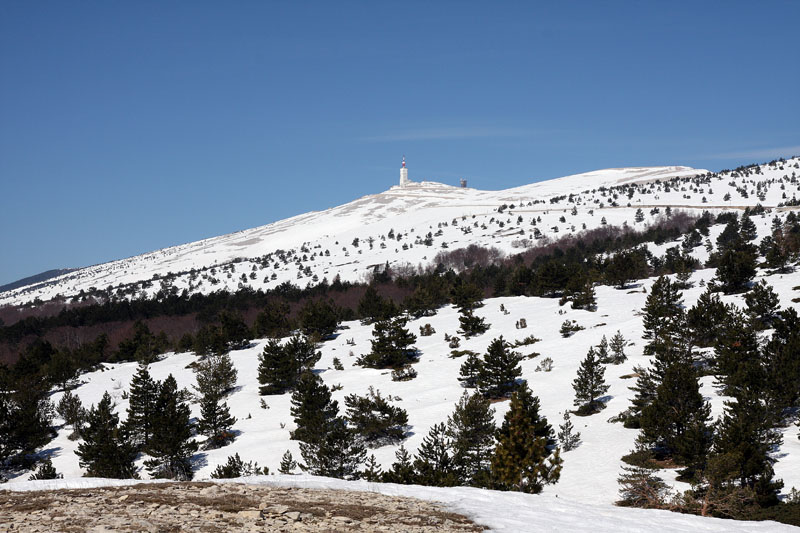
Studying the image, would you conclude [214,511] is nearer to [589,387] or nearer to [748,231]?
[589,387]

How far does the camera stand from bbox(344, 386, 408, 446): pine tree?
33.4 meters

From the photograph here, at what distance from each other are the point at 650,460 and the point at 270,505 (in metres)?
19.1

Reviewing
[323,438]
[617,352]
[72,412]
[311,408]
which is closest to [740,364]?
[617,352]

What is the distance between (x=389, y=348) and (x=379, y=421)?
16027mm

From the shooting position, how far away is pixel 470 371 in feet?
132

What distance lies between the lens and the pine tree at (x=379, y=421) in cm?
3338

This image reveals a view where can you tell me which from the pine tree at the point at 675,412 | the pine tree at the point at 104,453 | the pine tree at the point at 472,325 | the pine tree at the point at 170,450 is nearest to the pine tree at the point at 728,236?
the pine tree at the point at 472,325

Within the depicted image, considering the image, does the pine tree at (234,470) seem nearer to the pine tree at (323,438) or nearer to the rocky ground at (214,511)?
the pine tree at (323,438)

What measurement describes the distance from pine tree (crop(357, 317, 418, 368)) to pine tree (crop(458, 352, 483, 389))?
7.69 metres

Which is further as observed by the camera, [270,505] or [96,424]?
[96,424]

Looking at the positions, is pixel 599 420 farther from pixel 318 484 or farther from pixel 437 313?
pixel 437 313

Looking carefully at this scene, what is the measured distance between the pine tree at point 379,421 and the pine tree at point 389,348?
47.5 feet

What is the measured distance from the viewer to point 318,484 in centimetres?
1462

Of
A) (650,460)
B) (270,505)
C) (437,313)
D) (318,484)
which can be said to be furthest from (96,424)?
(437,313)
